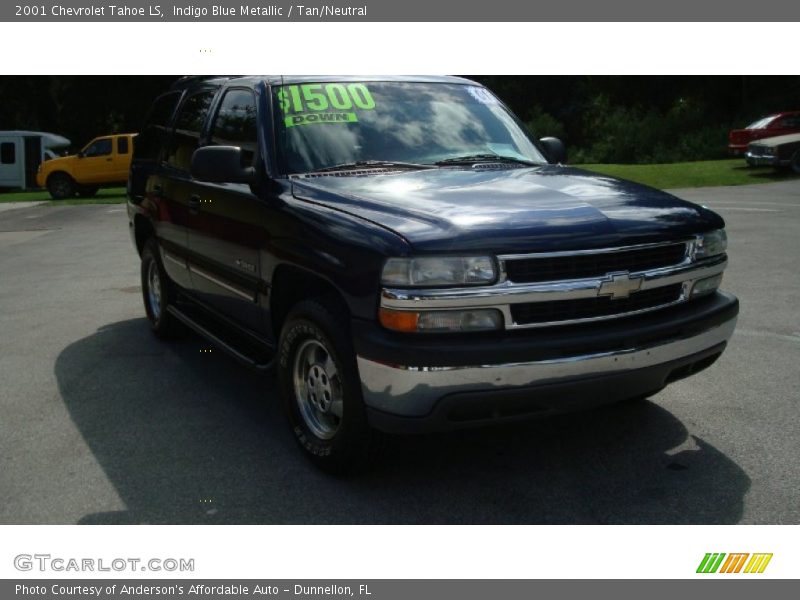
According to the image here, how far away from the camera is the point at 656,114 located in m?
37.7

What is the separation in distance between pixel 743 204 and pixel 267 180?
47.9 ft

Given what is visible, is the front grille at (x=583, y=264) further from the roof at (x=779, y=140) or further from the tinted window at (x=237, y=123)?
the roof at (x=779, y=140)

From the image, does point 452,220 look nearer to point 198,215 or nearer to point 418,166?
point 418,166

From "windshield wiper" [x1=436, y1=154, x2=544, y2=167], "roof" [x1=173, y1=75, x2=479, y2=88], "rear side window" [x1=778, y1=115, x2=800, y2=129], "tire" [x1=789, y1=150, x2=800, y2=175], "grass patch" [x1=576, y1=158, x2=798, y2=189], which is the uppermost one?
"roof" [x1=173, y1=75, x2=479, y2=88]

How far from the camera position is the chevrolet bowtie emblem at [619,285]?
3805 mm

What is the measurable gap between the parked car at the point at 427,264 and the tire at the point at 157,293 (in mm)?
1056

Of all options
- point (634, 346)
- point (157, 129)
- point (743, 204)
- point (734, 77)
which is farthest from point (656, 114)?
point (634, 346)

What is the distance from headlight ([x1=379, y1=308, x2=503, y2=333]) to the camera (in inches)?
143

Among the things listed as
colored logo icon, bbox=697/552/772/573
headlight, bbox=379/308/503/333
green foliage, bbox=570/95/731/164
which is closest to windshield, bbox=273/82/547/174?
headlight, bbox=379/308/503/333

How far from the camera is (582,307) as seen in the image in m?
3.80

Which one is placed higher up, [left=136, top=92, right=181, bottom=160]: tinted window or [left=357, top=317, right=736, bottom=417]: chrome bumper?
[left=136, top=92, right=181, bottom=160]: tinted window

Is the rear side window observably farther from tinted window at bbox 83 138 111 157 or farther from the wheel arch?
the wheel arch

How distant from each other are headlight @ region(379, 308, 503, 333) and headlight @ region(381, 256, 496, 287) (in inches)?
4.5

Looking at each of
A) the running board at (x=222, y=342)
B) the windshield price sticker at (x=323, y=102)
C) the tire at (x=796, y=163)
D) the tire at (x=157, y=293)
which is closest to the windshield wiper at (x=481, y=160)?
the windshield price sticker at (x=323, y=102)
